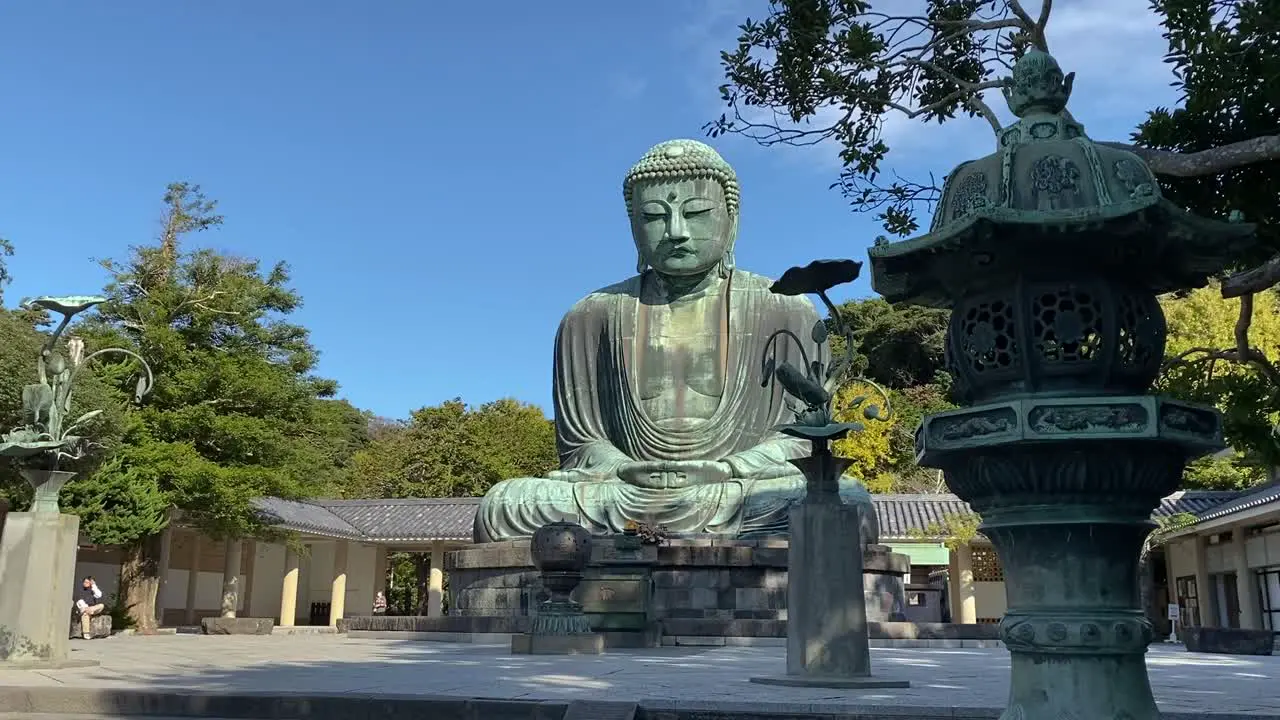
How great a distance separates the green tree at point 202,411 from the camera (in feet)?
65.4

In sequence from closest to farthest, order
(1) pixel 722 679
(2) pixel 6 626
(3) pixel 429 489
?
(1) pixel 722 679, (2) pixel 6 626, (3) pixel 429 489

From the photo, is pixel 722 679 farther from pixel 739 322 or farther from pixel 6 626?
pixel 739 322

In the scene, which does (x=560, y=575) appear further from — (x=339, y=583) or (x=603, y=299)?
(x=339, y=583)

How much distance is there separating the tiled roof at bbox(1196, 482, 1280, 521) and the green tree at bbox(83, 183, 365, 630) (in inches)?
684

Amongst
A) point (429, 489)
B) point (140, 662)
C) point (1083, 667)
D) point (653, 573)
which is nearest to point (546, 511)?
point (653, 573)

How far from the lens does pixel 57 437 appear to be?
29.2ft

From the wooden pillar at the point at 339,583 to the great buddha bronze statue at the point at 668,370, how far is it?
15318 millimetres

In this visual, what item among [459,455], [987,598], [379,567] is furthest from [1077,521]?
[459,455]

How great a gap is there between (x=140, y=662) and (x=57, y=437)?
2.02 meters

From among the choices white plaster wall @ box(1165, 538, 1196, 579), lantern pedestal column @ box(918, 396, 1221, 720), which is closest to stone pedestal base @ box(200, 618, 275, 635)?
lantern pedestal column @ box(918, 396, 1221, 720)

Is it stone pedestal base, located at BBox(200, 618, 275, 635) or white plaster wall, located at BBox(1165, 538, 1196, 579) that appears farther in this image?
white plaster wall, located at BBox(1165, 538, 1196, 579)

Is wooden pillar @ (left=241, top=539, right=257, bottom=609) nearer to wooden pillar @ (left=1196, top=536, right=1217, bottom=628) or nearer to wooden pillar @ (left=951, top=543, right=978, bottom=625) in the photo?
wooden pillar @ (left=951, top=543, right=978, bottom=625)

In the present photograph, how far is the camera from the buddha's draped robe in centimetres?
1373

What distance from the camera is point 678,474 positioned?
14.4 metres
